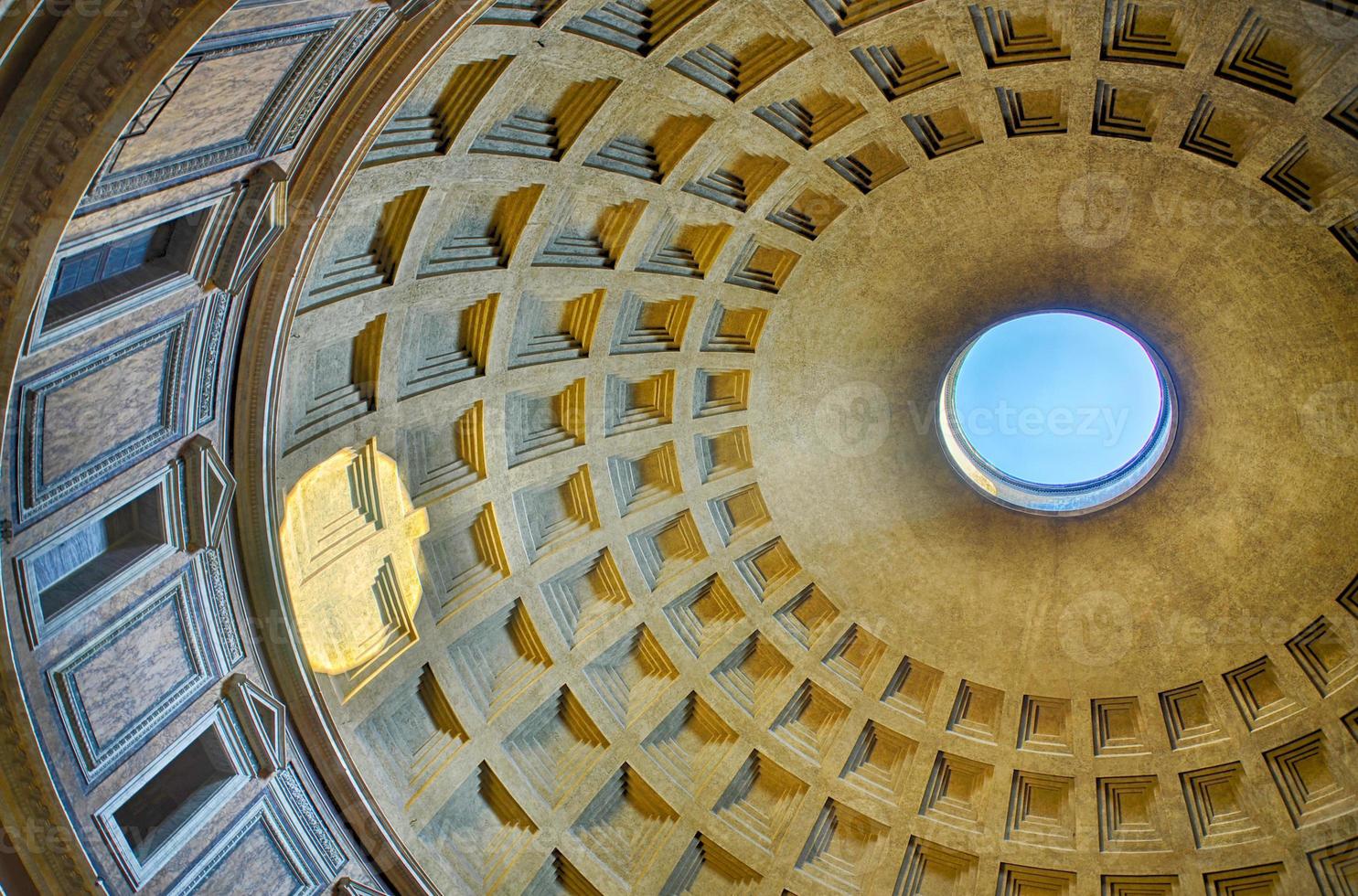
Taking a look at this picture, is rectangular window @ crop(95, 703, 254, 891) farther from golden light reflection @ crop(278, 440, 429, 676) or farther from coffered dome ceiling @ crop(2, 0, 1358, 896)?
golden light reflection @ crop(278, 440, 429, 676)

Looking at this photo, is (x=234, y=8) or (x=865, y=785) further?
(x=865, y=785)

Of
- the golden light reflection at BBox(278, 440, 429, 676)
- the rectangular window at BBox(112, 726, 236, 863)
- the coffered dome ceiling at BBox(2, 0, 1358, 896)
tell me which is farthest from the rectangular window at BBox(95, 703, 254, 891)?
the golden light reflection at BBox(278, 440, 429, 676)

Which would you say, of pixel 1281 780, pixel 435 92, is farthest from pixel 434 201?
pixel 1281 780

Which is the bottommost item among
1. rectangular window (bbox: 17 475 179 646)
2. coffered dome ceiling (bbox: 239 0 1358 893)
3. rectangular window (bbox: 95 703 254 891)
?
rectangular window (bbox: 95 703 254 891)

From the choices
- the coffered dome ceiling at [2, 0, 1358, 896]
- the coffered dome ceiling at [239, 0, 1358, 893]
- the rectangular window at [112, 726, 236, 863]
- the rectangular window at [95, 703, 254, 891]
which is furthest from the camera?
the coffered dome ceiling at [239, 0, 1358, 893]

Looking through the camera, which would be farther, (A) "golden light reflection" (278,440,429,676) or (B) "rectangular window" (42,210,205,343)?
(A) "golden light reflection" (278,440,429,676)

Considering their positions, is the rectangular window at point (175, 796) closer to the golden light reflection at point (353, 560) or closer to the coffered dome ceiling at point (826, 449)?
the golden light reflection at point (353, 560)

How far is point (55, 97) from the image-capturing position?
10.7m

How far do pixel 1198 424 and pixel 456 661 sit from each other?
54.4 feet

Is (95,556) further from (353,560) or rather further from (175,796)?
(353,560)

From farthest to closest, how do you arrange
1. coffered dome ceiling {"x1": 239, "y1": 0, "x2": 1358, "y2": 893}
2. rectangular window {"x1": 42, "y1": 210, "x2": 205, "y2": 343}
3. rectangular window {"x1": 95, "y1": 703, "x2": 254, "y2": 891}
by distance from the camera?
1. coffered dome ceiling {"x1": 239, "y1": 0, "x2": 1358, "y2": 893}
2. rectangular window {"x1": 95, "y1": 703, "x2": 254, "y2": 891}
3. rectangular window {"x1": 42, "y1": 210, "x2": 205, "y2": 343}

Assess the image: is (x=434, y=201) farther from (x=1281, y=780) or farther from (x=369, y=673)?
(x=1281, y=780)

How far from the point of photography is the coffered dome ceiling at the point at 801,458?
1753 centimetres

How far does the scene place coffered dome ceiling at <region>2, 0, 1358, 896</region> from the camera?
57.5 feet
